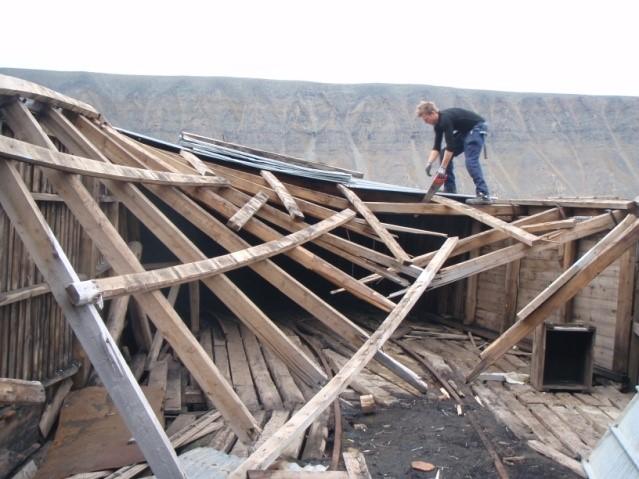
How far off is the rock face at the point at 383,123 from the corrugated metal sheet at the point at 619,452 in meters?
32.7

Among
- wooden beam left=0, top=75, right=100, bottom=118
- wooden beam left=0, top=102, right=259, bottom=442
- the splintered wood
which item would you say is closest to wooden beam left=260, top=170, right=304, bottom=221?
the splintered wood

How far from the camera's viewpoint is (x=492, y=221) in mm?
7297

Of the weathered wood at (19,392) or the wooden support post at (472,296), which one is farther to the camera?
the wooden support post at (472,296)

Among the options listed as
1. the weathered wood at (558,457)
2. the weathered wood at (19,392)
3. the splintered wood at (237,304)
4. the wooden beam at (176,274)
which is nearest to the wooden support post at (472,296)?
the splintered wood at (237,304)

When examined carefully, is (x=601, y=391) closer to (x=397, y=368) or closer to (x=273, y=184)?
(x=397, y=368)

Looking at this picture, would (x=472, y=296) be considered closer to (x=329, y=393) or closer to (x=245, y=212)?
(x=245, y=212)

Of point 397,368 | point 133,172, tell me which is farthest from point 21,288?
point 397,368

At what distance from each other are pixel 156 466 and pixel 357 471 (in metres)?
1.51

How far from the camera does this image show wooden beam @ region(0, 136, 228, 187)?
115 inches

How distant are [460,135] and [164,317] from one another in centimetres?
657

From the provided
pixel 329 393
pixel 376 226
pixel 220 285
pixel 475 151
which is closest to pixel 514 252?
pixel 376 226

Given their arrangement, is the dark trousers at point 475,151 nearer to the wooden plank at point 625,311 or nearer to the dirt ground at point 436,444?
the wooden plank at point 625,311

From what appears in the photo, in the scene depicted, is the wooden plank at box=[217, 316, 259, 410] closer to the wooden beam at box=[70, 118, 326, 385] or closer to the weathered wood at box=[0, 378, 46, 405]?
the wooden beam at box=[70, 118, 326, 385]

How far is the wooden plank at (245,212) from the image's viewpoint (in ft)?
17.9
